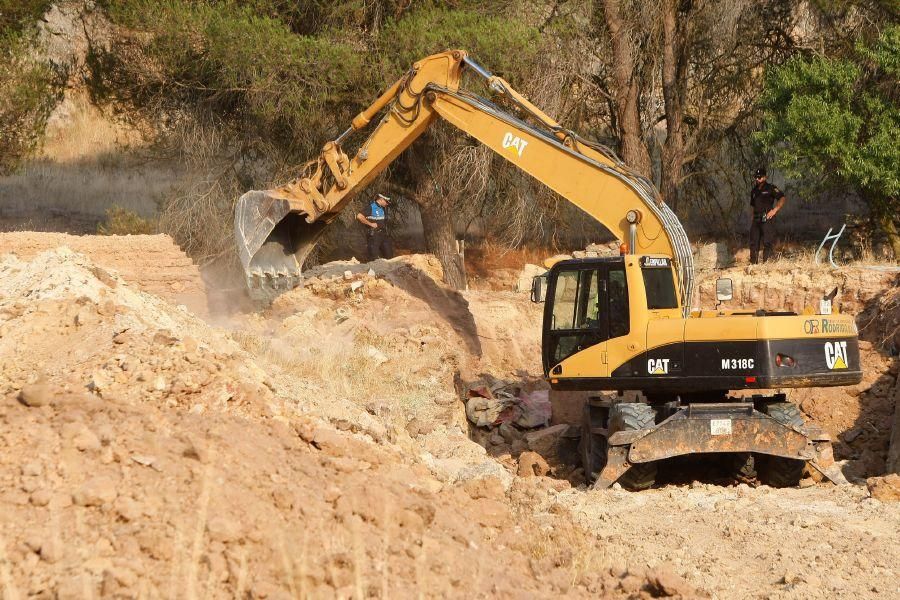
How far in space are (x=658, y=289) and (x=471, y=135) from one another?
447 centimetres

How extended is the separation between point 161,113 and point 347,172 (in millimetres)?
5947

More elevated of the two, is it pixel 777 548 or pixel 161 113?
pixel 161 113

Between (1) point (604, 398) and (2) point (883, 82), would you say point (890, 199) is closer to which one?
(2) point (883, 82)

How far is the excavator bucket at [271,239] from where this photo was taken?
14.0 meters

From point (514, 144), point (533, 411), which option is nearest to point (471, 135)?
point (514, 144)

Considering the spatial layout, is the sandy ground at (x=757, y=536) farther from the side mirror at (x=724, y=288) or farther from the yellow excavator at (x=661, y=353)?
the side mirror at (x=724, y=288)

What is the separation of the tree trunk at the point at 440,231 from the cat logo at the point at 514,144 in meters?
5.85

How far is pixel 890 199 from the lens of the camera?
18047 millimetres

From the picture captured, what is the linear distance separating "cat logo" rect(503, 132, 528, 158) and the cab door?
2.64 meters

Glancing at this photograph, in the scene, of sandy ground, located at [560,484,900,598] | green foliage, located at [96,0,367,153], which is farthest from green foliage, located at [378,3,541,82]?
sandy ground, located at [560,484,900,598]

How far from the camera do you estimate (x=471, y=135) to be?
46.3ft

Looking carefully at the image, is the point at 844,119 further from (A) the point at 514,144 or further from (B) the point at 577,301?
(B) the point at 577,301

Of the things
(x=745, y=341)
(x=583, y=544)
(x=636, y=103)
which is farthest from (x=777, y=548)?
(x=636, y=103)

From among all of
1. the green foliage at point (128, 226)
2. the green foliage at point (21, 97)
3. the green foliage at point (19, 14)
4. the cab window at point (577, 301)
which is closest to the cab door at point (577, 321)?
the cab window at point (577, 301)
